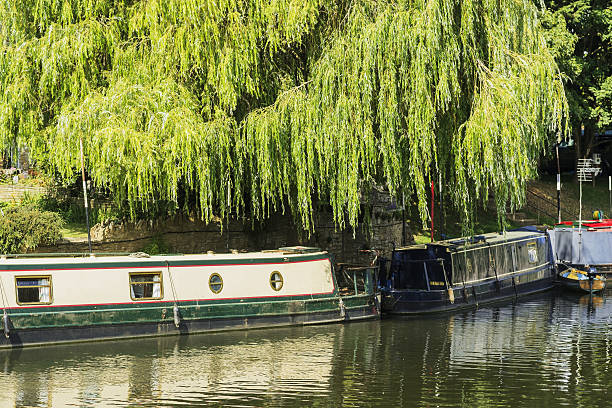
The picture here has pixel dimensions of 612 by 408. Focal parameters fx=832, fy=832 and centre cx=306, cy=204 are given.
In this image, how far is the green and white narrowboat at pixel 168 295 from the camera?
65.9 feet

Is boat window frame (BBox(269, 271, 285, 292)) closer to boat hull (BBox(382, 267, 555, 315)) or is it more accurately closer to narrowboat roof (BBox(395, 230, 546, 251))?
boat hull (BBox(382, 267, 555, 315))

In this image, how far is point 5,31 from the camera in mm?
25531

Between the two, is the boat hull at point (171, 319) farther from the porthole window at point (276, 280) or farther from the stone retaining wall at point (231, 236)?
the stone retaining wall at point (231, 236)

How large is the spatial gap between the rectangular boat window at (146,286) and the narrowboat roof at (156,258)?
33cm

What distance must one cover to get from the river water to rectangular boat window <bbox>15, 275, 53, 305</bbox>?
4.03 feet

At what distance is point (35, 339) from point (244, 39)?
962cm

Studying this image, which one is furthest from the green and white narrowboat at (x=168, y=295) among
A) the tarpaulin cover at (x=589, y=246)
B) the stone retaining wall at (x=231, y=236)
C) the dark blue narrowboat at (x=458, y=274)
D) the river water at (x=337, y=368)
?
the tarpaulin cover at (x=589, y=246)

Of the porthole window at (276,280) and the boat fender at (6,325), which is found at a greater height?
the porthole window at (276,280)

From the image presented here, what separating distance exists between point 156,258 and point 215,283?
1.71 m

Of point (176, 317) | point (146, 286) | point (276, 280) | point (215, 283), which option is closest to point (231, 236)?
point (276, 280)

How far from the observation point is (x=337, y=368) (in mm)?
18250

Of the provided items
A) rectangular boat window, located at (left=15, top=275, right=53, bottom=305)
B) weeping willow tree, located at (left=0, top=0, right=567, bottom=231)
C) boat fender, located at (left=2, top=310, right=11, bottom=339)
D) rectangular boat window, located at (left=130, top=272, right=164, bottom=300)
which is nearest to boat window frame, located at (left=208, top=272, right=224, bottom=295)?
rectangular boat window, located at (left=130, top=272, right=164, bottom=300)

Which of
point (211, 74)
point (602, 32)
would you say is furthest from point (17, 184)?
point (602, 32)

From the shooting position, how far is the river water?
15.7 metres
